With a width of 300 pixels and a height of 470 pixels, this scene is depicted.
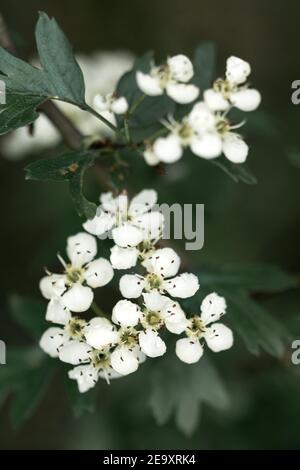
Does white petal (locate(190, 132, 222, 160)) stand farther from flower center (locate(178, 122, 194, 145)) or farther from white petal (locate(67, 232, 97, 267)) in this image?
white petal (locate(67, 232, 97, 267))

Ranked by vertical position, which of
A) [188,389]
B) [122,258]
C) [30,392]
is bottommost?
[188,389]

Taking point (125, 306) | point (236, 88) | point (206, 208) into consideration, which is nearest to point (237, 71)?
point (236, 88)

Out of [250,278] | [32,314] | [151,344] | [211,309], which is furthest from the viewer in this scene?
[32,314]

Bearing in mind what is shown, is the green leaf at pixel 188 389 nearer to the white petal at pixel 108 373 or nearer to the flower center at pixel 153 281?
the white petal at pixel 108 373

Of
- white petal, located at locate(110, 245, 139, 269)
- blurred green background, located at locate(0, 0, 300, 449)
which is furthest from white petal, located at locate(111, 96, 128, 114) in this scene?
blurred green background, located at locate(0, 0, 300, 449)

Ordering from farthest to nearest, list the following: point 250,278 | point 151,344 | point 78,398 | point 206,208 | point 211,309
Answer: point 206,208, point 250,278, point 78,398, point 211,309, point 151,344

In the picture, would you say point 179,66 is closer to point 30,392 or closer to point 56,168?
point 56,168
